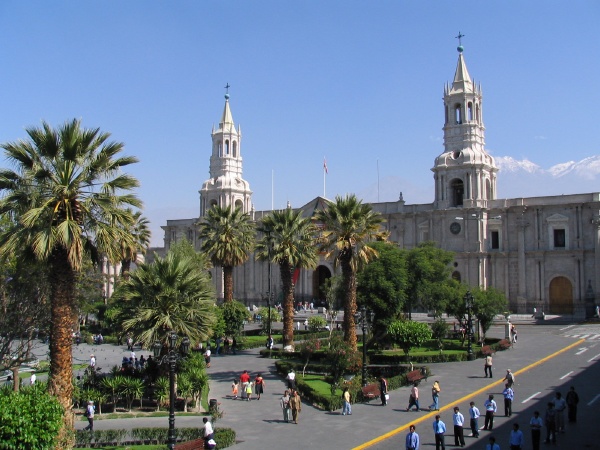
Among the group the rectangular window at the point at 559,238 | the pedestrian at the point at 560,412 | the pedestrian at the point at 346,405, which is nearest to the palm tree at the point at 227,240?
the pedestrian at the point at 346,405

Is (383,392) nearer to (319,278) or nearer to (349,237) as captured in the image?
(349,237)

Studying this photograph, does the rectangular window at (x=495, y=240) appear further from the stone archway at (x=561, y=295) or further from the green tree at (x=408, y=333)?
the green tree at (x=408, y=333)

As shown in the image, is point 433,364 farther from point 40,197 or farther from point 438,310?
point 40,197

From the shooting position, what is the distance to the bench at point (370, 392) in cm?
2503

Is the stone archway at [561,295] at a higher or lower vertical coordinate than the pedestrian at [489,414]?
higher

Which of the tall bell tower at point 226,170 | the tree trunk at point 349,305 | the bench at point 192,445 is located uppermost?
the tall bell tower at point 226,170

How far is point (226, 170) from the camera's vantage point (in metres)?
80.5

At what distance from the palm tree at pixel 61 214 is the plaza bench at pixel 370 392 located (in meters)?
11.4

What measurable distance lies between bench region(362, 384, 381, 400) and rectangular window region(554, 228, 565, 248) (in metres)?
41.7

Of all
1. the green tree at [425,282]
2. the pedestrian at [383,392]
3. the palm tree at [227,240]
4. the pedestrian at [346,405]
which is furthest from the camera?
the palm tree at [227,240]

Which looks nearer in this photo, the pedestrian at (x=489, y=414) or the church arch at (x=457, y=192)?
the pedestrian at (x=489, y=414)

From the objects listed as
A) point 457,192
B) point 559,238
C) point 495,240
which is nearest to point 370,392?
point 559,238

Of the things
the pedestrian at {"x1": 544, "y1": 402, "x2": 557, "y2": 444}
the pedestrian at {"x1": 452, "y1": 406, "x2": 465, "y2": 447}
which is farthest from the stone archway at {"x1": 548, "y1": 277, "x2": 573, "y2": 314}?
the pedestrian at {"x1": 452, "y1": 406, "x2": 465, "y2": 447}

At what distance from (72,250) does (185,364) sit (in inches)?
405
